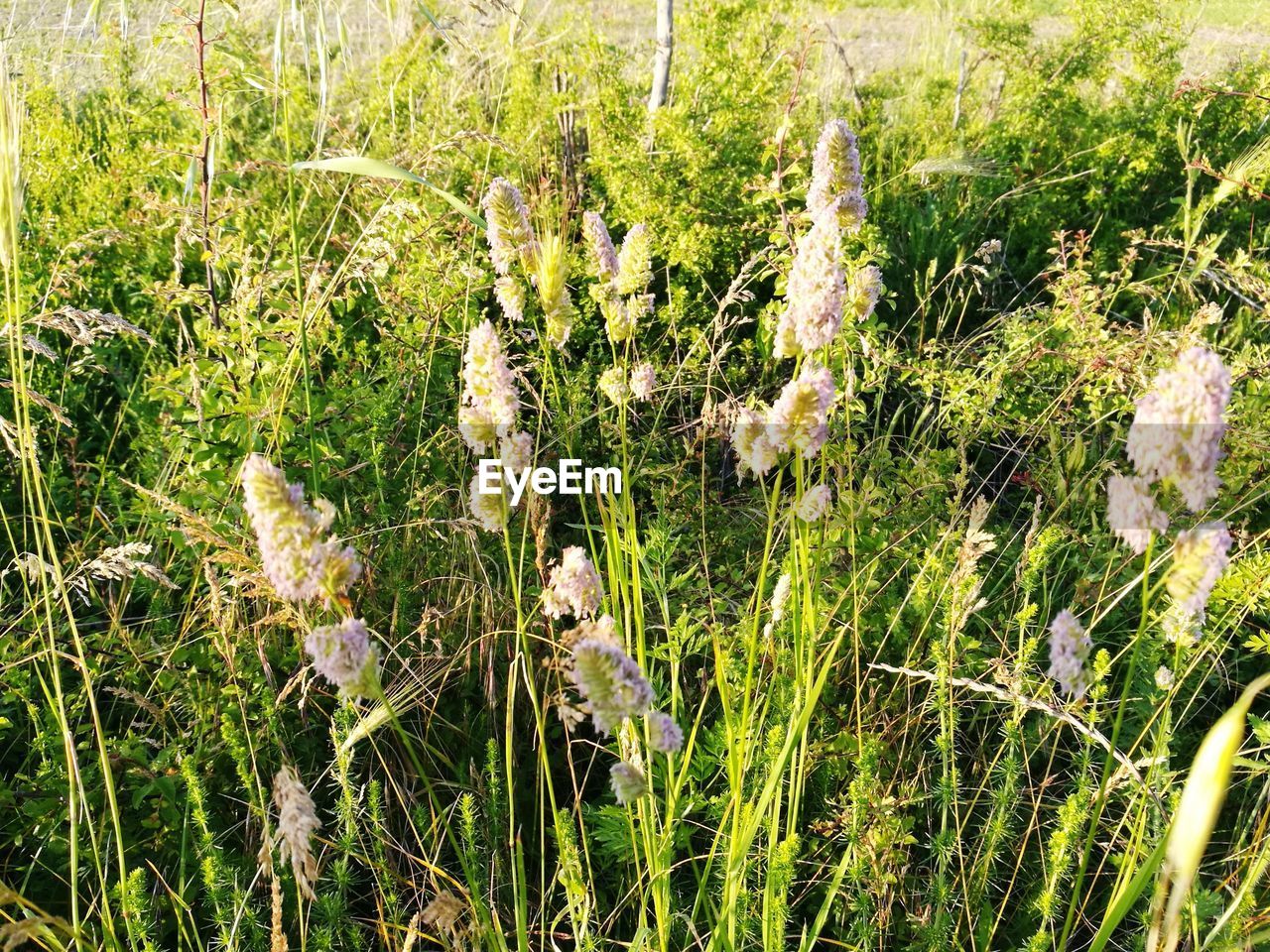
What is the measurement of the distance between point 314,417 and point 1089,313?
2.13 meters

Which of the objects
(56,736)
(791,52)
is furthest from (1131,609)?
(791,52)

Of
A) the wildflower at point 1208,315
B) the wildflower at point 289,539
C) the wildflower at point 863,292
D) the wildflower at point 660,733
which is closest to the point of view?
the wildflower at point 289,539

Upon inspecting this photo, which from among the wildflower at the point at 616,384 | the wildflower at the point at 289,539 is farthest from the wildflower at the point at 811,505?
the wildflower at the point at 289,539

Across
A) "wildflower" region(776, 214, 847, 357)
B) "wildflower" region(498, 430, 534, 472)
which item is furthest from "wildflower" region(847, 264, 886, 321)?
"wildflower" region(498, 430, 534, 472)

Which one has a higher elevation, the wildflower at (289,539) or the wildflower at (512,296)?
the wildflower at (512,296)

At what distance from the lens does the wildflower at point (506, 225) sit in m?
1.41

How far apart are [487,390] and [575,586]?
30 cm

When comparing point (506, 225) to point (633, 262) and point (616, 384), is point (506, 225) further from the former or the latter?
point (616, 384)

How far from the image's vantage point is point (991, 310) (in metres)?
3.66

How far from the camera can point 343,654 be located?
107cm

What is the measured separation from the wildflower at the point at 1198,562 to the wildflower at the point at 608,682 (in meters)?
0.61

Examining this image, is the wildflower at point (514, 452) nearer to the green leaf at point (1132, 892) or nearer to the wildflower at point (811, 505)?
Result: the wildflower at point (811, 505)

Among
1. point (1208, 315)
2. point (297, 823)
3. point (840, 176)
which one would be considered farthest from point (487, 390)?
point (1208, 315)

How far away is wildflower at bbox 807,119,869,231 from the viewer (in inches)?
60.4
